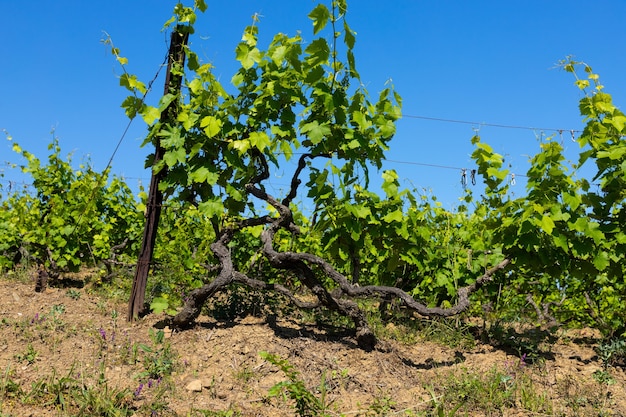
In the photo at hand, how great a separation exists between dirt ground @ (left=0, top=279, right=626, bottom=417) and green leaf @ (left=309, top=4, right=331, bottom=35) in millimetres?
2295

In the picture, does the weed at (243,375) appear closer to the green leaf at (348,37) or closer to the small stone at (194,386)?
the small stone at (194,386)

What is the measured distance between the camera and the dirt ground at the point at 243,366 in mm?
3656

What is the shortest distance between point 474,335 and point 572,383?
4.29 ft

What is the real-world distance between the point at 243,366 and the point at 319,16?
2.47 m

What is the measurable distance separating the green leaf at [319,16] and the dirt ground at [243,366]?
229cm

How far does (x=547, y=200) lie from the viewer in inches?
180

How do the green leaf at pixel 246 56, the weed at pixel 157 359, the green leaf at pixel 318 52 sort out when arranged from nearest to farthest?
1. the weed at pixel 157 359
2. the green leaf at pixel 318 52
3. the green leaf at pixel 246 56

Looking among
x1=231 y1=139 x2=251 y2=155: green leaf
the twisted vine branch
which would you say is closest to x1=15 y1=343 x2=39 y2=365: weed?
the twisted vine branch

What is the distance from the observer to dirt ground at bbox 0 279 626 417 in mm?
3656

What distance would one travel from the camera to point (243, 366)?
13.7 ft

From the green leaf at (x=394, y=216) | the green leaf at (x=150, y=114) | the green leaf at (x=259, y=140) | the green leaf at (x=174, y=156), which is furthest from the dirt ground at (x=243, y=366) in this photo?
the green leaf at (x=150, y=114)

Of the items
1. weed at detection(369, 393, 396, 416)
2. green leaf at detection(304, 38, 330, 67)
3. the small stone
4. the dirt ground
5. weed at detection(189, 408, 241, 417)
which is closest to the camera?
weed at detection(189, 408, 241, 417)

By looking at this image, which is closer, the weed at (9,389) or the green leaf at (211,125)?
the weed at (9,389)

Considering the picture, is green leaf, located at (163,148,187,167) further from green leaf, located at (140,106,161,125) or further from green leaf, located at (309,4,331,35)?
green leaf, located at (309,4,331,35)
